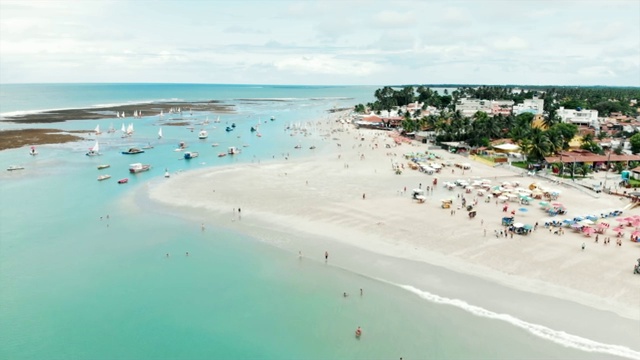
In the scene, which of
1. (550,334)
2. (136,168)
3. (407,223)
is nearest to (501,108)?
(407,223)

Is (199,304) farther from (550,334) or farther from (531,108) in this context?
(531,108)

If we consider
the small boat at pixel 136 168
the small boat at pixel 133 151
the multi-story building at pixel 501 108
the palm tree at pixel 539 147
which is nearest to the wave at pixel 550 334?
the palm tree at pixel 539 147

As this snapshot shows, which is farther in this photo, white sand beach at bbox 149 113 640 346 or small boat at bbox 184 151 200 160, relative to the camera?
small boat at bbox 184 151 200 160

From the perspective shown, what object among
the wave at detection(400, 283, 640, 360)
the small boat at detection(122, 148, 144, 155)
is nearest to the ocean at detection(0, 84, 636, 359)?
the wave at detection(400, 283, 640, 360)

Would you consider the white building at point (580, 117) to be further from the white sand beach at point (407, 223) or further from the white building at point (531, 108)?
the white sand beach at point (407, 223)

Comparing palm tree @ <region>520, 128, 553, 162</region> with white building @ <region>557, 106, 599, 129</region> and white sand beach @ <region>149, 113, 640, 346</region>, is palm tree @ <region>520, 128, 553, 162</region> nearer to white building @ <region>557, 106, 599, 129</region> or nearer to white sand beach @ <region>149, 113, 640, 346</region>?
white sand beach @ <region>149, 113, 640, 346</region>

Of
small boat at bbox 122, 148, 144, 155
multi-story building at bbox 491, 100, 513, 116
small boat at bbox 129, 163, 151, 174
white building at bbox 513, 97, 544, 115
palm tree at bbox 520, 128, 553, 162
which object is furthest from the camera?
multi-story building at bbox 491, 100, 513, 116

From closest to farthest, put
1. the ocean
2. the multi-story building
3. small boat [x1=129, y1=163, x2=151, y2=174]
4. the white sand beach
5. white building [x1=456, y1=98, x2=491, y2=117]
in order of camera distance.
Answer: the ocean < the white sand beach < small boat [x1=129, y1=163, x2=151, y2=174] < the multi-story building < white building [x1=456, y1=98, x2=491, y2=117]

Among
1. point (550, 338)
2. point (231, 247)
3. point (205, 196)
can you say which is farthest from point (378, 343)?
point (205, 196)
